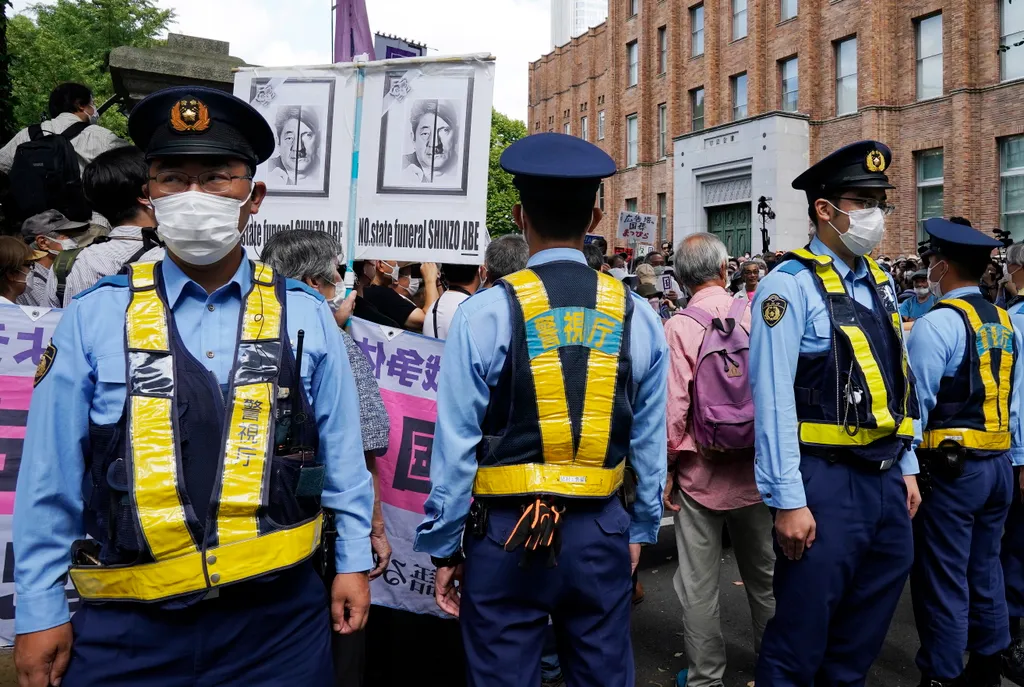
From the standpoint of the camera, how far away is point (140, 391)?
200cm

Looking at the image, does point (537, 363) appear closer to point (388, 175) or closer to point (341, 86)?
point (388, 175)

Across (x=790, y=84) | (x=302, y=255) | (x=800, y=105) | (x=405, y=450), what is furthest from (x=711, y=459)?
(x=790, y=84)

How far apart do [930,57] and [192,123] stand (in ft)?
90.8

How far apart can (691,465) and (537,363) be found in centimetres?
203

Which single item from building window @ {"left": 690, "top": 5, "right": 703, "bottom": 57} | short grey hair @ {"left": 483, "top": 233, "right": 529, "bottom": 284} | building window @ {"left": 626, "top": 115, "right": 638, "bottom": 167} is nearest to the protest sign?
Answer: short grey hair @ {"left": 483, "top": 233, "right": 529, "bottom": 284}

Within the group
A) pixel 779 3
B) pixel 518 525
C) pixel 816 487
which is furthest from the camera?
pixel 779 3

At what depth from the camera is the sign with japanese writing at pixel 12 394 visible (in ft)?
12.0

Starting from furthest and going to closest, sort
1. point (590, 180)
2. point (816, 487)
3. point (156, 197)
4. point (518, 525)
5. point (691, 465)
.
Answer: point (691, 465) < point (816, 487) < point (590, 180) < point (518, 525) < point (156, 197)

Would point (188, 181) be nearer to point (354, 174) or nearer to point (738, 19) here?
point (354, 174)

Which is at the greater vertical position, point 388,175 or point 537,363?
point 388,175

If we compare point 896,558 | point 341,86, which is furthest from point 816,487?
point 341,86

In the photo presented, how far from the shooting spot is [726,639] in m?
4.98

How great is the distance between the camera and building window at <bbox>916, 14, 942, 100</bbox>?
25141mm

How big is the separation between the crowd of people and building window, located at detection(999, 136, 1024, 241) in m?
22.3
